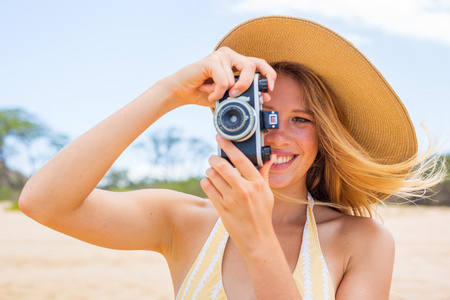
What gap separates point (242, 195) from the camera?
5.82 ft

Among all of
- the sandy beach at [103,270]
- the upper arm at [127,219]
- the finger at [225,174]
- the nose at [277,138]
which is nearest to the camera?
the finger at [225,174]

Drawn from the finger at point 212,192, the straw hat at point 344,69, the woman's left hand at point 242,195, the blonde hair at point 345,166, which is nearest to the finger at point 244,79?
the woman's left hand at point 242,195

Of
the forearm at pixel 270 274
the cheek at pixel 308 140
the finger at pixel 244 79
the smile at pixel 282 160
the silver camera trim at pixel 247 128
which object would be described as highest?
the finger at pixel 244 79

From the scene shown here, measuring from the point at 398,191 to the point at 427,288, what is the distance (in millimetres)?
5494

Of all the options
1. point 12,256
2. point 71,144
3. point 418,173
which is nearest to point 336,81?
point 418,173

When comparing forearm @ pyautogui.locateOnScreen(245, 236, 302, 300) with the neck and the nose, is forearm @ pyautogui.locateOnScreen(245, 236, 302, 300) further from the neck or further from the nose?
the neck

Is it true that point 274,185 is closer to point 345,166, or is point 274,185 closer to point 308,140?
point 308,140

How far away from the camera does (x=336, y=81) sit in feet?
8.83

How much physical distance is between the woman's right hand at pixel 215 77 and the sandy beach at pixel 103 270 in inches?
127

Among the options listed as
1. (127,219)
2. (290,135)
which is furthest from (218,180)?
(290,135)

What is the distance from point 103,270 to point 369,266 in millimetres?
7280

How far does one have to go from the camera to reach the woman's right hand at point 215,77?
189 cm

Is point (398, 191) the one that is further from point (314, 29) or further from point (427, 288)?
point (427, 288)

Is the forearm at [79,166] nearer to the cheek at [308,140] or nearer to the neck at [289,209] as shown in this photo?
the cheek at [308,140]
